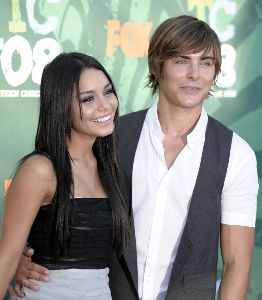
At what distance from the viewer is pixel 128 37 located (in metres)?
3.05

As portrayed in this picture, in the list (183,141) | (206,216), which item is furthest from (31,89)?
(206,216)

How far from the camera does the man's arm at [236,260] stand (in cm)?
209

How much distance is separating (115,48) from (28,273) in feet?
4.68

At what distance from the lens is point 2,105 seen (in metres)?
3.02

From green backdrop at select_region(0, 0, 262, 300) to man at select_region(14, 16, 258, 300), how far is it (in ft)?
2.93

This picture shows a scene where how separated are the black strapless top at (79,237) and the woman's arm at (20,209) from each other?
0.06m

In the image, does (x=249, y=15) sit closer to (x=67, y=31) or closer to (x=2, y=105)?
(x=67, y=31)

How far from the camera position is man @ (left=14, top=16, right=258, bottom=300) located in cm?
206

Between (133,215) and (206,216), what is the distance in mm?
219

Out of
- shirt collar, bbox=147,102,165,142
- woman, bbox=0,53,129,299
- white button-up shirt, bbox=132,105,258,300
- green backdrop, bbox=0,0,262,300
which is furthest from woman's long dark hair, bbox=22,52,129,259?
green backdrop, bbox=0,0,262,300

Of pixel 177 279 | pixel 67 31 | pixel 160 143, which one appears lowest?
pixel 177 279

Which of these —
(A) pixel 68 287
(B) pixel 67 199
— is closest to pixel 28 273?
(A) pixel 68 287

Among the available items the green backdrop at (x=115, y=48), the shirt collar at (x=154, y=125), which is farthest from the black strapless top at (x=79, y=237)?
the green backdrop at (x=115, y=48)

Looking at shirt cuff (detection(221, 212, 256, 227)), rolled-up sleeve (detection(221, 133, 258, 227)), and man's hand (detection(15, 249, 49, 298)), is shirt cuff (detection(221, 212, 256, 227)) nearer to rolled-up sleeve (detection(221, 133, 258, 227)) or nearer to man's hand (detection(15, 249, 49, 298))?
rolled-up sleeve (detection(221, 133, 258, 227))
